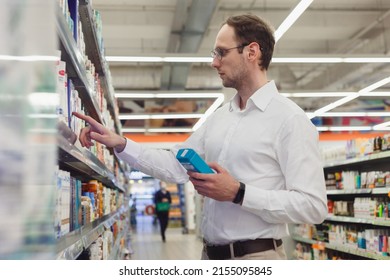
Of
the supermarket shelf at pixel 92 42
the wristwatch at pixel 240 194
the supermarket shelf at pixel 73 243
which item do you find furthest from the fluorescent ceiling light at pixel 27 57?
the supermarket shelf at pixel 92 42

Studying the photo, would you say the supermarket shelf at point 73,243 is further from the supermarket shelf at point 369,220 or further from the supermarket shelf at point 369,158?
the supermarket shelf at point 369,158

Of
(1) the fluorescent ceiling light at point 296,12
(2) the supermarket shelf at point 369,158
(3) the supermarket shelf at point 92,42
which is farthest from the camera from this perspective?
(1) the fluorescent ceiling light at point 296,12

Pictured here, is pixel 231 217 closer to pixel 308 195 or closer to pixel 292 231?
pixel 308 195

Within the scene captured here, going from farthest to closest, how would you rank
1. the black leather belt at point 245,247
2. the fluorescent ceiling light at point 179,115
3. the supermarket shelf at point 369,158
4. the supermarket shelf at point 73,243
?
the fluorescent ceiling light at point 179,115 < the supermarket shelf at point 369,158 < the black leather belt at point 245,247 < the supermarket shelf at point 73,243

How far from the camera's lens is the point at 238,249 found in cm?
187

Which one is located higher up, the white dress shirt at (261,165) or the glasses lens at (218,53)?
the glasses lens at (218,53)

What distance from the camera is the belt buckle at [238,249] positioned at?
6.10 feet

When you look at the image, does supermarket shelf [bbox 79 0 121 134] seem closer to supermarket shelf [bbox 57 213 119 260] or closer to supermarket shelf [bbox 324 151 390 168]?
supermarket shelf [bbox 57 213 119 260]

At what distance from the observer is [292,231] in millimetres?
7555

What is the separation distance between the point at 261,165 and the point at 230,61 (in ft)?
1.50

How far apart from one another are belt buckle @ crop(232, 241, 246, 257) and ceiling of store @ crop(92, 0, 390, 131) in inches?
211

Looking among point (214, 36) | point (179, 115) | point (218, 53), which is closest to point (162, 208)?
point (179, 115)

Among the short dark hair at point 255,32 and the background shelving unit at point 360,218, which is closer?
the short dark hair at point 255,32

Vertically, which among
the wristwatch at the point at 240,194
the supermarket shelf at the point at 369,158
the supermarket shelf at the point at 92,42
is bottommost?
the wristwatch at the point at 240,194
